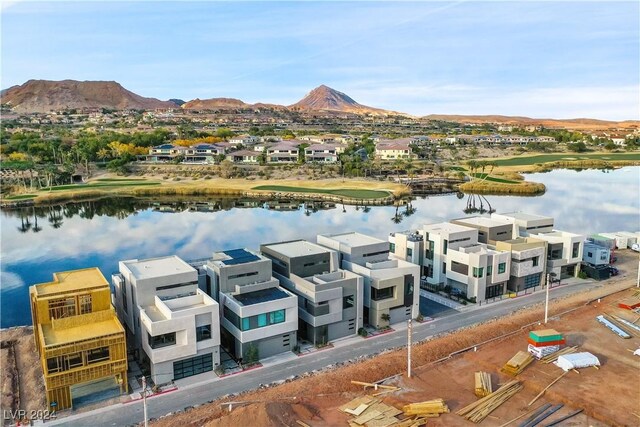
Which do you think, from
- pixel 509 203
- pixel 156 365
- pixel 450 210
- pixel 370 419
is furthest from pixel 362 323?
pixel 509 203

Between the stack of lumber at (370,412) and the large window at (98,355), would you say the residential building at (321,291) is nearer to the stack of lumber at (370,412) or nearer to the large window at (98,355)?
the stack of lumber at (370,412)

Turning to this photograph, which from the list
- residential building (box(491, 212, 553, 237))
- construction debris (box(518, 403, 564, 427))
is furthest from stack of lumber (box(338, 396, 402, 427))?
residential building (box(491, 212, 553, 237))

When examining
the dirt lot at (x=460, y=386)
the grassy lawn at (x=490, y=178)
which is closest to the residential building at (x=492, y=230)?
the dirt lot at (x=460, y=386)

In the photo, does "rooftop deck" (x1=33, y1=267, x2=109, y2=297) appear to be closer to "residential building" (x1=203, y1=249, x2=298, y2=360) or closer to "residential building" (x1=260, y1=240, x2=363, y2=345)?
"residential building" (x1=203, y1=249, x2=298, y2=360)

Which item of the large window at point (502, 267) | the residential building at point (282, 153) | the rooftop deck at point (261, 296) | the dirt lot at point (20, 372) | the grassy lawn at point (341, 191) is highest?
the residential building at point (282, 153)

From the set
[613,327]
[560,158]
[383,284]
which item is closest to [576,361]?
[613,327]

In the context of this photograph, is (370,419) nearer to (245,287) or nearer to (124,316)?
(245,287)
